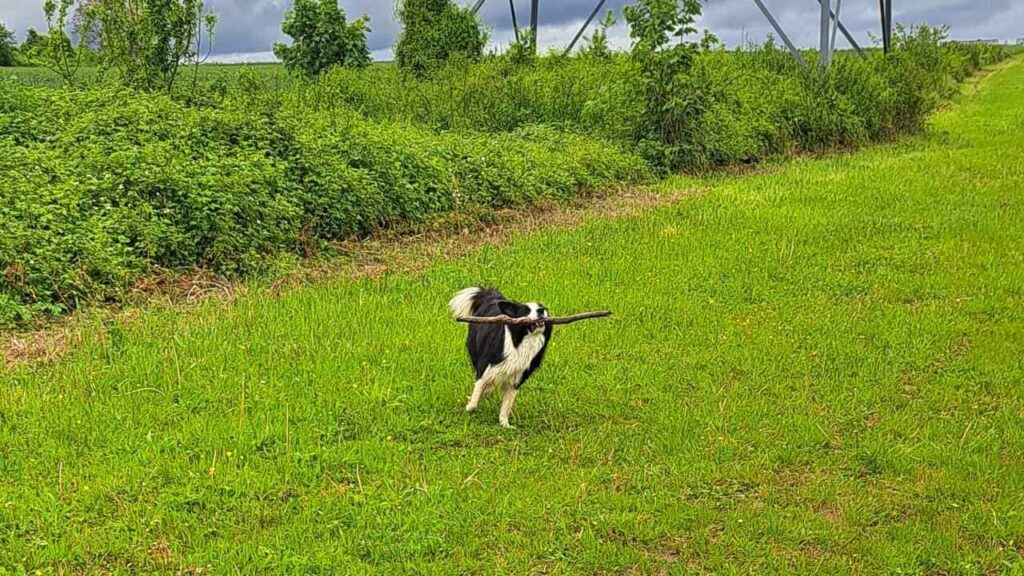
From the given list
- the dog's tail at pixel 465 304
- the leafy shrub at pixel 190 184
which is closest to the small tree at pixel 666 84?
the leafy shrub at pixel 190 184

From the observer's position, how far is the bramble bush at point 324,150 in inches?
288

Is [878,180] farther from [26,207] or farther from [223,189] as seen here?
[26,207]

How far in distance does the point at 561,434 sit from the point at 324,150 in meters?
5.48

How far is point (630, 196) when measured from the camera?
40.1 ft

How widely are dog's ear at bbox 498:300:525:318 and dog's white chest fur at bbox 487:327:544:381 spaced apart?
0.08 m

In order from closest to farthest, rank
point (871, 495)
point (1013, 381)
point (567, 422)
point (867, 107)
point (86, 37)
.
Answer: point (871, 495)
point (567, 422)
point (1013, 381)
point (86, 37)
point (867, 107)

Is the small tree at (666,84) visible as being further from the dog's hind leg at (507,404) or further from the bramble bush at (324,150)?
the dog's hind leg at (507,404)

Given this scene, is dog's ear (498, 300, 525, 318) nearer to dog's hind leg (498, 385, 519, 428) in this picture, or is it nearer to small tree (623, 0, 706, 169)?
dog's hind leg (498, 385, 519, 428)

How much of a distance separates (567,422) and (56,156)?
558 cm

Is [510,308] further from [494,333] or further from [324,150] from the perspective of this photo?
[324,150]

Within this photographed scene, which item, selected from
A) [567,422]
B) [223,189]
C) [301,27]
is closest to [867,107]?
[301,27]

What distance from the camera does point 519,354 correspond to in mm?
4746

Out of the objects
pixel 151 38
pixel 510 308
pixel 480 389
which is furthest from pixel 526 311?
pixel 151 38

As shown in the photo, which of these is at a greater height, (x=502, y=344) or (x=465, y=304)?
(x=465, y=304)
